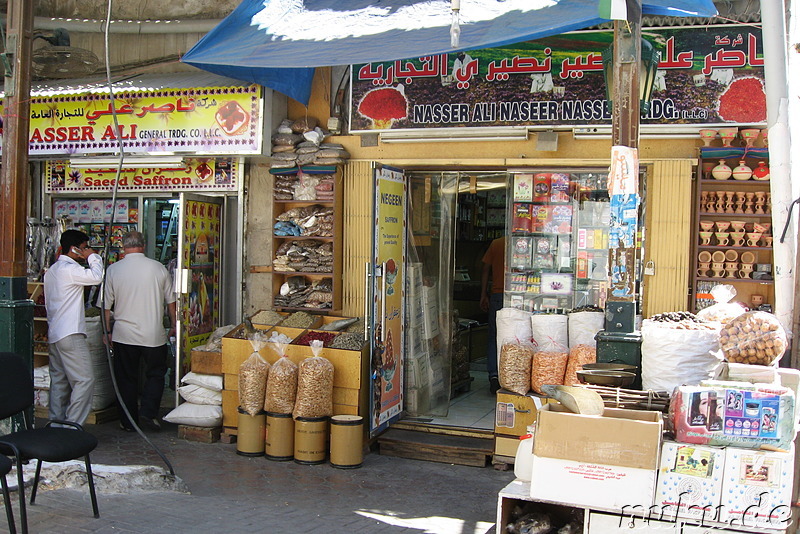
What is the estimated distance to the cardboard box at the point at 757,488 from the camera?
349 centimetres

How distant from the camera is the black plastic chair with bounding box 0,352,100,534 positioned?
14.0 ft

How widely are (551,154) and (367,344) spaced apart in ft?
7.73

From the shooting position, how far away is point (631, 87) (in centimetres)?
470

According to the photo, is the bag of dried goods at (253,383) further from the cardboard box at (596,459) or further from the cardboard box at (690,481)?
the cardboard box at (690,481)

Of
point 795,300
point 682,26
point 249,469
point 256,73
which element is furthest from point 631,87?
point 249,469

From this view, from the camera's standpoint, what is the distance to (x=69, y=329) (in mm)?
6547

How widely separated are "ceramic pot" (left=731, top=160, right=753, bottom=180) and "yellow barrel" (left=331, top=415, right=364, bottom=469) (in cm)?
372

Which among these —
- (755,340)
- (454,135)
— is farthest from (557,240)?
(755,340)

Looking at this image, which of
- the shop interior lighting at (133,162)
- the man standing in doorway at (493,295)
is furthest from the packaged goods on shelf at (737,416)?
the shop interior lighting at (133,162)

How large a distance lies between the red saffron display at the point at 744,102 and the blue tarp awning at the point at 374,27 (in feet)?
3.63

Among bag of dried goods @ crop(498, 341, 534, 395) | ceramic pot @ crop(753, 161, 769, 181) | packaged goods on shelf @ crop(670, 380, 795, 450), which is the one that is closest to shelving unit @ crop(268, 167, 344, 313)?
bag of dried goods @ crop(498, 341, 534, 395)

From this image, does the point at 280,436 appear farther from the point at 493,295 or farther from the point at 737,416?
the point at 737,416

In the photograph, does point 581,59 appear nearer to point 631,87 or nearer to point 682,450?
point 631,87

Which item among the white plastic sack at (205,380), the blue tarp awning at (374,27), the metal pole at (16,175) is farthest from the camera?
the white plastic sack at (205,380)
